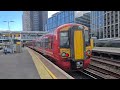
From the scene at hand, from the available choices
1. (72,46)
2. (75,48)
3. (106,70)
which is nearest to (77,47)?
(75,48)

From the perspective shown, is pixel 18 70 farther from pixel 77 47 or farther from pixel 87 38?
pixel 87 38

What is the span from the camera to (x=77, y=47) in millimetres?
10562

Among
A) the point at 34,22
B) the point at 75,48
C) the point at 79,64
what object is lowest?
the point at 79,64

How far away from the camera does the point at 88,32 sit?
11023mm

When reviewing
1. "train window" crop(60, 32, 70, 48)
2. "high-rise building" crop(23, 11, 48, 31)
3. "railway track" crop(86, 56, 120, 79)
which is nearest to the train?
"train window" crop(60, 32, 70, 48)

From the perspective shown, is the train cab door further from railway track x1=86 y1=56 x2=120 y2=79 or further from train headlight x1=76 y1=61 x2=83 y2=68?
railway track x1=86 y1=56 x2=120 y2=79

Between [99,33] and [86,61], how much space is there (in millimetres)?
2576

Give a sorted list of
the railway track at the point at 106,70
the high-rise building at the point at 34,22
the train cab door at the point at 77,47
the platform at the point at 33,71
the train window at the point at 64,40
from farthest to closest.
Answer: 1. the railway track at the point at 106,70
2. the train window at the point at 64,40
3. the train cab door at the point at 77,47
4. the platform at the point at 33,71
5. the high-rise building at the point at 34,22

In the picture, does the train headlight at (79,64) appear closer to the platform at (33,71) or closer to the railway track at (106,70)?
the platform at (33,71)

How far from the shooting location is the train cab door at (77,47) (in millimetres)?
10469

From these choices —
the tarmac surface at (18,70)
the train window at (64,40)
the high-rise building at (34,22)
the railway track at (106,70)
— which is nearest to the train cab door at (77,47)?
the train window at (64,40)

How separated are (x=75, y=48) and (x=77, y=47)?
97 mm
